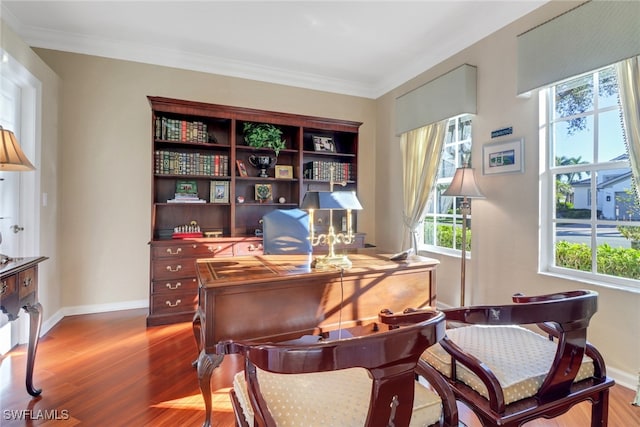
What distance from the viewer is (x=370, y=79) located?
4219 mm

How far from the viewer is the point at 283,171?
3920mm

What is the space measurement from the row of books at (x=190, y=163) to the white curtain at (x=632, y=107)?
338 centimetres

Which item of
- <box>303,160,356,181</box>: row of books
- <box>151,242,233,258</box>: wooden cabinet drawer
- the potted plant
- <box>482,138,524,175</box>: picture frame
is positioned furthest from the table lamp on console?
<box>482,138,524,175</box>: picture frame

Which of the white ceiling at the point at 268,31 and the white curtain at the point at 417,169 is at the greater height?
the white ceiling at the point at 268,31

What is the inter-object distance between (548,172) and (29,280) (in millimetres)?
3673

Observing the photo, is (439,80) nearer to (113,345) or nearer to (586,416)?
(586,416)

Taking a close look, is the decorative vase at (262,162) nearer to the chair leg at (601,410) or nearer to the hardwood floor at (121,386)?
the hardwood floor at (121,386)

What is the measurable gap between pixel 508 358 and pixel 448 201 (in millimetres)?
2421

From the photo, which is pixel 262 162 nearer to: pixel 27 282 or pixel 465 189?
pixel 465 189

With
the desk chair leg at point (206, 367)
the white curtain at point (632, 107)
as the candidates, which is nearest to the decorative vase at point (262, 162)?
the desk chair leg at point (206, 367)

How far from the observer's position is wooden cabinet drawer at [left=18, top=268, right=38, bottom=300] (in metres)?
1.77

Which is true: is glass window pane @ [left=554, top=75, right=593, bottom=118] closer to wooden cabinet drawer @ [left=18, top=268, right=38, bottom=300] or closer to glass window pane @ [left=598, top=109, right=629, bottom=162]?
glass window pane @ [left=598, top=109, right=629, bottom=162]

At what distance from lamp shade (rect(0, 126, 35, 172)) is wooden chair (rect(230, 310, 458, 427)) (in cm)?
173

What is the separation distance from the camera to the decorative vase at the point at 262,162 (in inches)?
146
